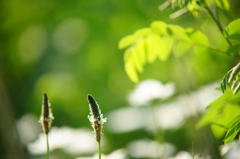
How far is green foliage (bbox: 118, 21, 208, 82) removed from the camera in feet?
2.83

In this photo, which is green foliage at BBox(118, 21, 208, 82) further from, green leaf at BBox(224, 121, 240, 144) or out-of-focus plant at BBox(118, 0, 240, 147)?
green leaf at BBox(224, 121, 240, 144)

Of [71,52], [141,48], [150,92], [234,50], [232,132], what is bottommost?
[232,132]

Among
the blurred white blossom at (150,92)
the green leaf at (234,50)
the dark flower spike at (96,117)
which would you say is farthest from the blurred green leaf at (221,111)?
the blurred white blossom at (150,92)

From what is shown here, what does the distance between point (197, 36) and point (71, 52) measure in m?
2.40

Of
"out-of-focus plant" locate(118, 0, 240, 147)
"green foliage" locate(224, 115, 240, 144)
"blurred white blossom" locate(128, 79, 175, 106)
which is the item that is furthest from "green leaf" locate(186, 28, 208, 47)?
"blurred white blossom" locate(128, 79, 175, 106)

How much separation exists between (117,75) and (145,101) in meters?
1.22

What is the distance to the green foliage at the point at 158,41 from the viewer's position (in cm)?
86

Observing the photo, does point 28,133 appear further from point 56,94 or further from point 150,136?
point 150,136

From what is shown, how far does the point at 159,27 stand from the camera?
0.87m

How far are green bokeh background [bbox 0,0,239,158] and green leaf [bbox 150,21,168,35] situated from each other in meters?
1.70

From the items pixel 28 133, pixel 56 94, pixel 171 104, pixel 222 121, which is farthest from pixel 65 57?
pixel 222 121

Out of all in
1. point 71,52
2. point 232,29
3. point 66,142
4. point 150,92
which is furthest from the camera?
point 71,52

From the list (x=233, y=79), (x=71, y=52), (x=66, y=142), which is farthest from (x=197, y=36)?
(x=71, y=52)

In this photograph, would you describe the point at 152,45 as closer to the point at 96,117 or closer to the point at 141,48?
the point at 141,48
